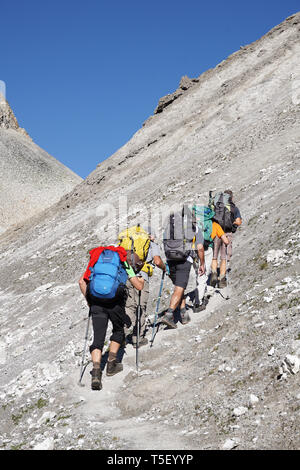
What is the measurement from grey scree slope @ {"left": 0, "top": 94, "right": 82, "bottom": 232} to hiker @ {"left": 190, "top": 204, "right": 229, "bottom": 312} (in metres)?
78.1

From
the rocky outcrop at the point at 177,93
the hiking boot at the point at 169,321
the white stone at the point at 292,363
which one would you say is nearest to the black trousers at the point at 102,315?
the hiking boot at the point at 169,321

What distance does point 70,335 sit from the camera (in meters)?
11.8

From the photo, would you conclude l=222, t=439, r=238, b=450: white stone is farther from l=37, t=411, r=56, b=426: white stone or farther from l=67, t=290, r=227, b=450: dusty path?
l=37, t=411, r=56, b=426: white stone

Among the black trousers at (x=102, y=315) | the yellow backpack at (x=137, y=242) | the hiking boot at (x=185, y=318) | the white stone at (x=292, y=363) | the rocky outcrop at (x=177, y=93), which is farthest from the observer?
the rocky outcrop at (x=177, y=93)

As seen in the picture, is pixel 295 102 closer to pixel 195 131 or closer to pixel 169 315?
pixel 195 131

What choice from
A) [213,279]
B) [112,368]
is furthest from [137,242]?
[213,279]

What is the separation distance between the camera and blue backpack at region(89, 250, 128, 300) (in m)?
7.26

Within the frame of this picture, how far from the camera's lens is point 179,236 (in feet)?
29.1

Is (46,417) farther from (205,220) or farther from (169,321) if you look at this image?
(205,220)

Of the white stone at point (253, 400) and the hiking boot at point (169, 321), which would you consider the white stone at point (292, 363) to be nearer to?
the white stone at point (253, 400)

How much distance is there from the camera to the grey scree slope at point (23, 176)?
95875mm

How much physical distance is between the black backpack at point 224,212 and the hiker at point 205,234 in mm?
199

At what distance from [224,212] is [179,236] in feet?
8.80

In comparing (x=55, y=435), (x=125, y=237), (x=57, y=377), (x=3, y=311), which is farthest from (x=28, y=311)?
(x=55, y=435)
